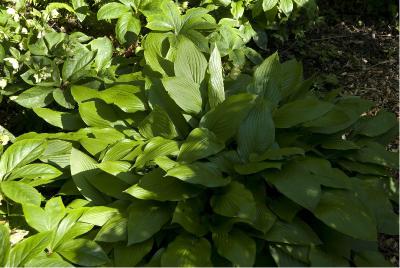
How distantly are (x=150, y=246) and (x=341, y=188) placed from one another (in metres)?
1.03

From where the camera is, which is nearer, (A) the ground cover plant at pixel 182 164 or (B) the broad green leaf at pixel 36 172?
(A) the ground cover plant at pixel 182 164

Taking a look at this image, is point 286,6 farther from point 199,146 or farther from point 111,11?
point 199,146

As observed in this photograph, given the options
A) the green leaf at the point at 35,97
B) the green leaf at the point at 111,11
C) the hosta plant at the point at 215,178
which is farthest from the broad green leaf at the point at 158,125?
the green leaf at the point at 111,11

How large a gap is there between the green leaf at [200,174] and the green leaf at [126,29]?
1605mm

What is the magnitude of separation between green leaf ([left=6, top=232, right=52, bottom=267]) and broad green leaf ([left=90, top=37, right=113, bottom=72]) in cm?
151

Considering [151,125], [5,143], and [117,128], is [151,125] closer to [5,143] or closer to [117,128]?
[117,128]

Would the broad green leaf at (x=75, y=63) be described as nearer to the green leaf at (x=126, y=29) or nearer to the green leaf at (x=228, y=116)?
the green leaf at (x=126, y=29)

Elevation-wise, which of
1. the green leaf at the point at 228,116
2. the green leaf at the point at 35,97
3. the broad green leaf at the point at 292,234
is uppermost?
the green leaf at the point at 228,116

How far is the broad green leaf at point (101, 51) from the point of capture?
365 cm

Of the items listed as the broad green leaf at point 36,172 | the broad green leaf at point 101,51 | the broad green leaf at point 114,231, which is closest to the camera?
the broad green leaf at point 114,231

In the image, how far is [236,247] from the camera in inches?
95.5

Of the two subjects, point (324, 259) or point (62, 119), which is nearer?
point (324, 259)

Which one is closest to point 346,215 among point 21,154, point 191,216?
point 191,216

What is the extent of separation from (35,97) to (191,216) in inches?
59.7
